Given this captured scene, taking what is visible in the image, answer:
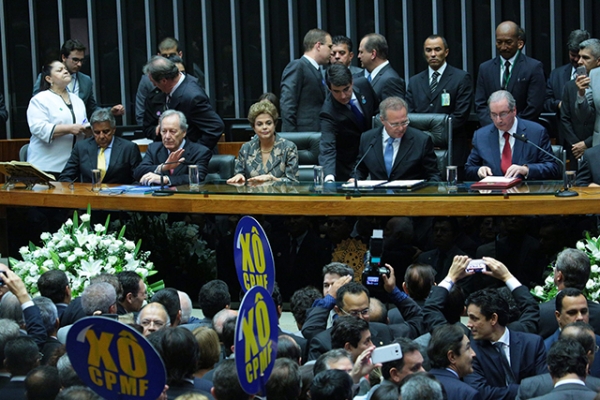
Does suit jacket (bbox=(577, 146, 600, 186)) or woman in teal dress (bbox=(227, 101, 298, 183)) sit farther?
woman in teal dress (bbox=(227, 101, 298, 183))

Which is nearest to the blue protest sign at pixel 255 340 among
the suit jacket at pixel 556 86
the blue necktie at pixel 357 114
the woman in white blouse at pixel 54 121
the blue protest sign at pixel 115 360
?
the blue protest sign at pixel 115 360

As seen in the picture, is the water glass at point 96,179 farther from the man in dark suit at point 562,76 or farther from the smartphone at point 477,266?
the man in dark suit at point 562,76

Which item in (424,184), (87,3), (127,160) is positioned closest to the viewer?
(424,184)

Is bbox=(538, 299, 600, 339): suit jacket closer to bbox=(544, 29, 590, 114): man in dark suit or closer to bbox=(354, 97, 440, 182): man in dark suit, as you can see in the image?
bbox=(354, 97, 440, 182): man in dark suit

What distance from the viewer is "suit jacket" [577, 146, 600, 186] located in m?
7.25

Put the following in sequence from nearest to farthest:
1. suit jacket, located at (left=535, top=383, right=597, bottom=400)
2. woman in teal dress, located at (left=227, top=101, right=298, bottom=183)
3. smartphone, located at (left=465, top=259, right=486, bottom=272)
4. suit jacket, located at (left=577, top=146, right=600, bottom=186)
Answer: suit jacket, located at (left=535, top=383, right=597, bottom=400), smartphone, located at (left=465, top=259, right=486, bottom=272), suit jacket, located at (left=577, top=146, right=600, bottom=186), woman in teal dress, located at (left=227, top=101, right=298, bottom=183)

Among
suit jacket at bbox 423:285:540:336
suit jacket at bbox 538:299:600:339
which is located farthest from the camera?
suit jacket at bbox 538:299:600:339

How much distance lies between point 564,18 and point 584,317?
21.9 feet

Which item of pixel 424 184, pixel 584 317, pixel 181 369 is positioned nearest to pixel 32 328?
pixel 181 369

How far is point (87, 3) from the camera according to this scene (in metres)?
11.9

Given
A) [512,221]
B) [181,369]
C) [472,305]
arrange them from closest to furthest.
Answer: [181,369] → [472,305] → [512,221]

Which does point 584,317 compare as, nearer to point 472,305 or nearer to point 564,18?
point 472,305

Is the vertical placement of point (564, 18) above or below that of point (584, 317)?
above

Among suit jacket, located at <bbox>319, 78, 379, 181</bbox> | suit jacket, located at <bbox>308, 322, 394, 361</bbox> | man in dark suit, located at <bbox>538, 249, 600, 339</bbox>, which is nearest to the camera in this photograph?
suit jacket, located at <bbox>308, 322, 394, 361</bbox>
